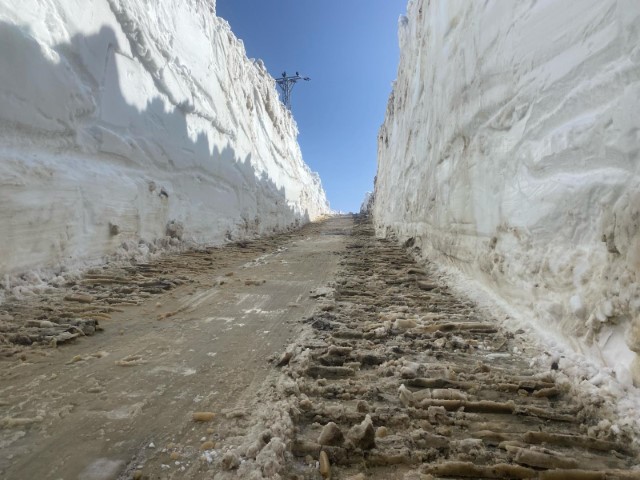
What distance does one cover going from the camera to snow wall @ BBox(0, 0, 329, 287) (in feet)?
13.5

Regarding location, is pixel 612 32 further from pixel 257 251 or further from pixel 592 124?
pixel 257 251

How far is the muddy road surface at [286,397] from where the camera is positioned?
→ 1.46 m

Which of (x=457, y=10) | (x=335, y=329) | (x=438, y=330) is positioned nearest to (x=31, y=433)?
(x=335, y=329)

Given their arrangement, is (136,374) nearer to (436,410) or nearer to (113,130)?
(436,410)

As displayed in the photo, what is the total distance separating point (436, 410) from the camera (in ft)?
5.91

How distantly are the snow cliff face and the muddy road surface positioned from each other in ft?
1.37

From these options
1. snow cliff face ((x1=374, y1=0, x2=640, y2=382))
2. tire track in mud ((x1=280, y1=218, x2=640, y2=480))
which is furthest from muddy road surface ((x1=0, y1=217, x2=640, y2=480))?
snow cliff face ((x1=374, y1=0, x2=640, y2=382))

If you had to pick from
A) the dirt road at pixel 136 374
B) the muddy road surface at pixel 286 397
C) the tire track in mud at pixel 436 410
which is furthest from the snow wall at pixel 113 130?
the tire track in mud at pixel 436 410


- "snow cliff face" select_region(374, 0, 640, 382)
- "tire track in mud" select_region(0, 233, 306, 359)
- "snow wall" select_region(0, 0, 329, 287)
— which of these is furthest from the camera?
"snow wall" select_region(0, 0, 329, 287)

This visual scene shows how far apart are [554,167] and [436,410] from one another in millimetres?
1922

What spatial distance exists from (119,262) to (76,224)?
86 cm

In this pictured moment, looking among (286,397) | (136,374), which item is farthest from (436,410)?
(136,374)

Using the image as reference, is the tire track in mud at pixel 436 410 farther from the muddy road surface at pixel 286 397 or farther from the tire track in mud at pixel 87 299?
the tire track in mud at pixel 87 299

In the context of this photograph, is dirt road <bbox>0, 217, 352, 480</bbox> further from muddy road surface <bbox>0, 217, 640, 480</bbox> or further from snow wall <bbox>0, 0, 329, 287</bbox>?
snow wall <bbox>0, 0, 329, 287</bbox>
